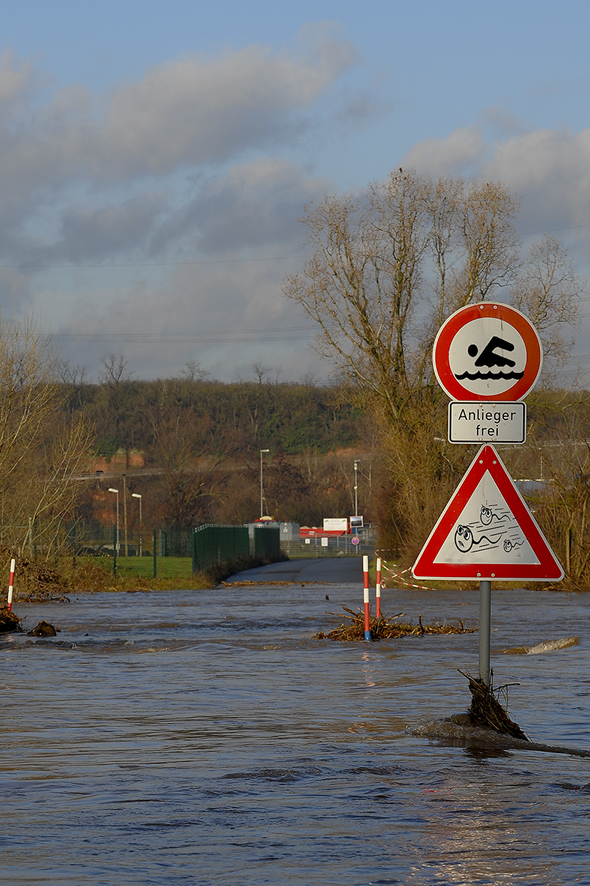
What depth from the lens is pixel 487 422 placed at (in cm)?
808

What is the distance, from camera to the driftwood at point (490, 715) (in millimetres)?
8422

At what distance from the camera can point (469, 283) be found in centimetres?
4722

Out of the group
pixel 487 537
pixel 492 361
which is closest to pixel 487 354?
pixel 492 361

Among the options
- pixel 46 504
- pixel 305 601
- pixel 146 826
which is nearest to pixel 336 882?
pixel 146 826

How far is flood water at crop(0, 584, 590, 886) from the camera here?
528 cm

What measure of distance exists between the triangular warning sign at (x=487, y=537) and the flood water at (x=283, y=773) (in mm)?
1135

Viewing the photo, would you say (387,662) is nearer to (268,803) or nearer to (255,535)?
(268,803)

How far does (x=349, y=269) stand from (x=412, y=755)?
131 feet

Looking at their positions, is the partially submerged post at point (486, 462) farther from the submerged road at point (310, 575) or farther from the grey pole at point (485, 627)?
the submerged road at point (310, 575)

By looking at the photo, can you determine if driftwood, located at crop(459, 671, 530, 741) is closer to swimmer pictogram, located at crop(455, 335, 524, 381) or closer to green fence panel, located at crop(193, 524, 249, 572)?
swimmer pictogram, located at crop(455, 335, 524, 381)

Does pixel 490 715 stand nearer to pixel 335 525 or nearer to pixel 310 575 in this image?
pixel 310 575

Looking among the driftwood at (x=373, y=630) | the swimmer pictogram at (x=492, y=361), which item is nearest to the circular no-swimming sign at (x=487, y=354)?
the swimmer pictogram at (x=492, y=361)

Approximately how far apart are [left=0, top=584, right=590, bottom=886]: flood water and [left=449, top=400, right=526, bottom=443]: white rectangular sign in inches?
76.8

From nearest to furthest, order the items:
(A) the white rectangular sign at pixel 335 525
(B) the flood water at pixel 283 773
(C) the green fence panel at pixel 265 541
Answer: (B) the flood water at pixel 283 773
(C) the green fence panel at pixel 265 541
(A) the white rectangular sign at pixel 335 525
